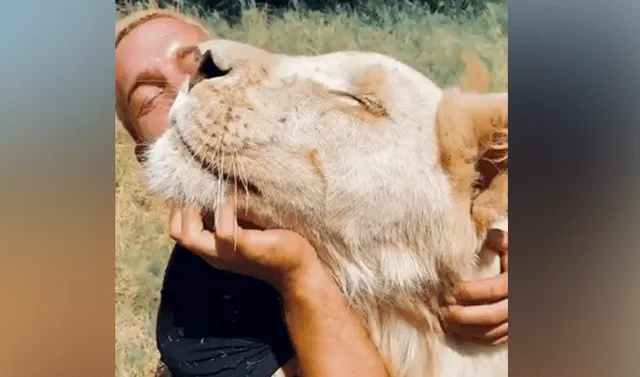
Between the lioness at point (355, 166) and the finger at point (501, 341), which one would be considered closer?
the lioness at point (355, 166)

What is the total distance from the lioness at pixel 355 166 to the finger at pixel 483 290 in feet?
0.06

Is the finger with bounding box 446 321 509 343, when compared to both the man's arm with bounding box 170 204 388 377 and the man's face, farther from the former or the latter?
the man's face

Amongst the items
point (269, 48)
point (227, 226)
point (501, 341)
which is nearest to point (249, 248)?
point (227, 226)

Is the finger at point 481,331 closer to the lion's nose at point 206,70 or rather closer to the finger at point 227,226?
the finger at point 227,226

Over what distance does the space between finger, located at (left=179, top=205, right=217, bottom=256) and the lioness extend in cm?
2

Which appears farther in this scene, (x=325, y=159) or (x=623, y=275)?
(x=623, y=275)

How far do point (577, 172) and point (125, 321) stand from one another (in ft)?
2.47

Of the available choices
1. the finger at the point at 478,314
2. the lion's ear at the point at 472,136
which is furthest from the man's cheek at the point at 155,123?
the finger at the point at 478,314

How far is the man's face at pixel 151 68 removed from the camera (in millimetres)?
1083

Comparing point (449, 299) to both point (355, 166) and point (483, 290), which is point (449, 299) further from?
point (355, 166)

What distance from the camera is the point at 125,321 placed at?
3.66ft

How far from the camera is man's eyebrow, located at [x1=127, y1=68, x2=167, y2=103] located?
1.09m

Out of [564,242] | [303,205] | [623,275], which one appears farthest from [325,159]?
[623,275]

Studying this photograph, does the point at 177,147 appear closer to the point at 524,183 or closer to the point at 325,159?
the point at 325,159
